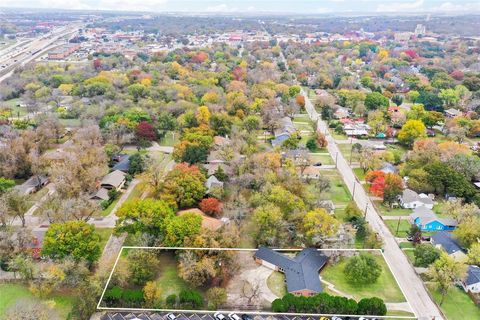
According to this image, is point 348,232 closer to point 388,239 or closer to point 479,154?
point 388,239

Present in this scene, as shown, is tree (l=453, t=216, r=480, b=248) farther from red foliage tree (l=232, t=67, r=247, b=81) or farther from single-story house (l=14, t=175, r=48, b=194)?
red foliage tree (l=232, t=67, r=247, b=81)

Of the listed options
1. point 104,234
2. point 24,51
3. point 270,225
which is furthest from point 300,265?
point 24,51

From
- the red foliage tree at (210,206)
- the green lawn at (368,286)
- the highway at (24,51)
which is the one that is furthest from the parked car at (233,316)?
the highway at (24,51)

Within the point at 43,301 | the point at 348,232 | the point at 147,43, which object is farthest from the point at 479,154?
the point at 147,43

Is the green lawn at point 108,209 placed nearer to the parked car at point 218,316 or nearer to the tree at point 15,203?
the tree at point 15,203

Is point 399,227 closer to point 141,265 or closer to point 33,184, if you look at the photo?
point 141,265

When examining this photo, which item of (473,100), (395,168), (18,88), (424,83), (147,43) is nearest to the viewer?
(395,168)
